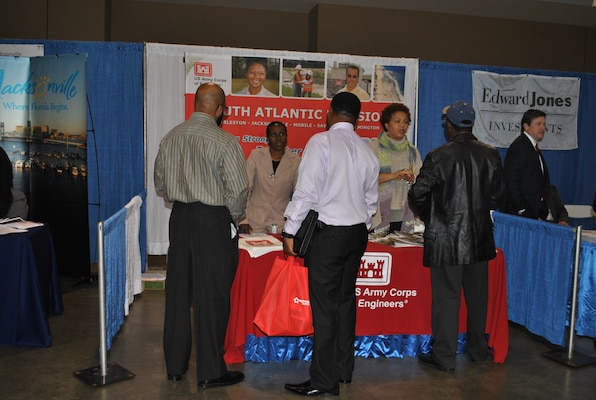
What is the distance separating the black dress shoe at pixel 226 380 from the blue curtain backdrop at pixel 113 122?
2.75m

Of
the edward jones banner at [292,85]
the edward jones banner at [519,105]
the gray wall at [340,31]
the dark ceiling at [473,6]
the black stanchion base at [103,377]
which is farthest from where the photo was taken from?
the gray wall at [340,31]

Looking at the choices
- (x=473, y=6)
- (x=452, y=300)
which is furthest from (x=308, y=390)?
(x=473, y=6)

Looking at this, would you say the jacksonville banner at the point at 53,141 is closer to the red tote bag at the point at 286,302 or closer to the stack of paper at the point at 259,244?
the stack of paper at the point at 259,244

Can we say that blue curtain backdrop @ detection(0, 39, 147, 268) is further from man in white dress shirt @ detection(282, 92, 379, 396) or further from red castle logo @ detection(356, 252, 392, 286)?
man in white dress shirt @ detection(282, 92, 379, 396)

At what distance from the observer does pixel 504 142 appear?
6789 millimetres

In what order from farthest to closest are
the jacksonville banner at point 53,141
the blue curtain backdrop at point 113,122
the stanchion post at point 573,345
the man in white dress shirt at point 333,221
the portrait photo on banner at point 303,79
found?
1. the portrait photo on banner at point 303,79
2. the blue curtain backdrop at point 113,122
3. the jacksonville banner at point 53,141
4. the stanchion post at point 573,345
5. the man in white dress shirt at point 333,221

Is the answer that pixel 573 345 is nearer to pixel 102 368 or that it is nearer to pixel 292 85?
pixel 102 368

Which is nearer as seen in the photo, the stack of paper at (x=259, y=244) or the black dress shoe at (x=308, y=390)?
the black dress shoe at (x=308, y=390)

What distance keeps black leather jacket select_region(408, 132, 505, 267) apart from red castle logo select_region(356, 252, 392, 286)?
0.25m

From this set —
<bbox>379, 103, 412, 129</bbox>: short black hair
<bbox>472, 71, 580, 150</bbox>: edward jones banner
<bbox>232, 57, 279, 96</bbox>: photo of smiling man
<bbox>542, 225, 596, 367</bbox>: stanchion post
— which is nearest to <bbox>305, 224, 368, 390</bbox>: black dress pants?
<bbox>542, 225, 596, 367</bbox>: stanchion post

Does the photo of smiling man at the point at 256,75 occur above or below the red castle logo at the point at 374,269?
above

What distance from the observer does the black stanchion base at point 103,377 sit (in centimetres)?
354

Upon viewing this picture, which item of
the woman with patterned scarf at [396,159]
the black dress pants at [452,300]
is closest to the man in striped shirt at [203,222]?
the black dress pants at [452,300]

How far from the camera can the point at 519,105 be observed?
22.3 feet
